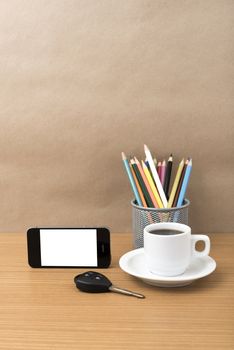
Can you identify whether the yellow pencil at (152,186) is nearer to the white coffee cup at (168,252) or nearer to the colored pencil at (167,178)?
the colored pencil at (167,178)

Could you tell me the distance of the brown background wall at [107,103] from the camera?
988 millimetres

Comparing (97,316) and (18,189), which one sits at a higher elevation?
(18,189)

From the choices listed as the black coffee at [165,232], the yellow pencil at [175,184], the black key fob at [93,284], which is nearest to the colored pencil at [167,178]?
the yellow pencil at [175,184]

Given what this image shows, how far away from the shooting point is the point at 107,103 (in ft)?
3.34

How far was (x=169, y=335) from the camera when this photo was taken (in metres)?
0.63

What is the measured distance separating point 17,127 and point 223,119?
1.40ft

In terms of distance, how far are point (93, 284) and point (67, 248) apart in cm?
13

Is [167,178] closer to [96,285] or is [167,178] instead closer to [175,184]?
[175,184]

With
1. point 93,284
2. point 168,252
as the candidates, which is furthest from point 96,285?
point 168,252

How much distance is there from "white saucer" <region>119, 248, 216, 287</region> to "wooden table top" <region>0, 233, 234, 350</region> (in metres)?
0.01

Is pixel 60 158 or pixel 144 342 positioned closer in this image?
pixel 144 342

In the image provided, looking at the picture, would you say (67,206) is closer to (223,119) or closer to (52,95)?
(52,95)

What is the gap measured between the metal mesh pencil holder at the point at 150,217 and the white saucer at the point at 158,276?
0.04 meters

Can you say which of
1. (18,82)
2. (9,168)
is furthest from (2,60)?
(9,168)
